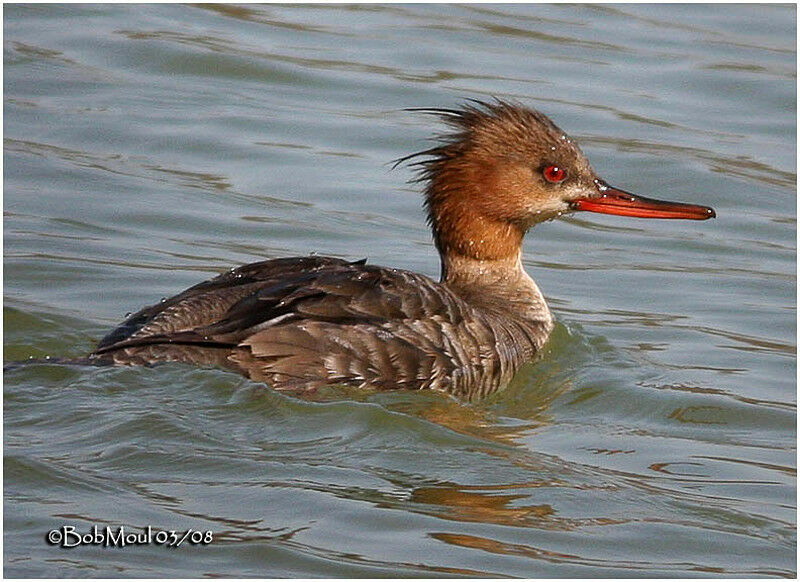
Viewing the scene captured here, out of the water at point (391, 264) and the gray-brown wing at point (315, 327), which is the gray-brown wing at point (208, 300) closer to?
the gray-brown wing at point (315, 327)

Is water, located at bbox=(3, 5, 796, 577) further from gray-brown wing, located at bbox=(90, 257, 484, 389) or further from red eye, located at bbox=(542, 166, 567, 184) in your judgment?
red eye, located at bbox=(542, 166, 567, 184)

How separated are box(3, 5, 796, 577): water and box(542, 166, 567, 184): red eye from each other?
2.63 feet

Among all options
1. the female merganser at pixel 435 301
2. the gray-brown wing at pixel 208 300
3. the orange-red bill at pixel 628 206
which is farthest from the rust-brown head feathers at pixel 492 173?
the gray-brown wing at pixel 208 300

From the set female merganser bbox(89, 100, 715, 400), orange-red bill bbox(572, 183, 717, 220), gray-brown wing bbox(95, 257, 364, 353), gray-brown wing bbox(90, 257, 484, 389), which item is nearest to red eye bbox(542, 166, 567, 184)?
female merganser bbox(89, 100, 715, 400)

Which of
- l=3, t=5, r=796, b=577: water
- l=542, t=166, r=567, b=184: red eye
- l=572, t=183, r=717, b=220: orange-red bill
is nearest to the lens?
l=3, t=5, r=796, b=577: water

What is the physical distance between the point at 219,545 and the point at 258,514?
1.03 feet

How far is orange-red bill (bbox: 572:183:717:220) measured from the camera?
801 centimetres

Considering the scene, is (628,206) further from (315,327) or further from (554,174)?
(315,327)

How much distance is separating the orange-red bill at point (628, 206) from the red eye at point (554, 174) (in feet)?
0.51

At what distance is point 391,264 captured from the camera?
9.13 m

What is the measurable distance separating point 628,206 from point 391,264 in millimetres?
1663

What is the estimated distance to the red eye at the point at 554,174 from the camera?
7891mm

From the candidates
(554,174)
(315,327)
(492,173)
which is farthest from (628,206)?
(315,327)

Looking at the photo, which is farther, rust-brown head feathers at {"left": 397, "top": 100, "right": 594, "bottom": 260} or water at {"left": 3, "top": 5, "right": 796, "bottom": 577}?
rust-brown head feathers at {"left": 397, "top": 100, "right": 594, "bottom": 260}
